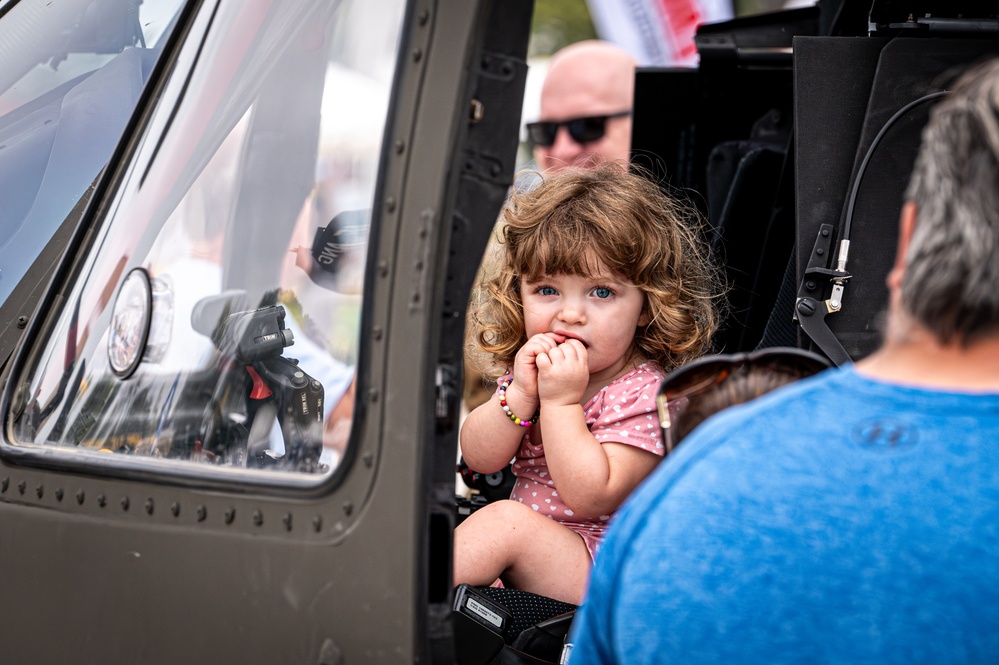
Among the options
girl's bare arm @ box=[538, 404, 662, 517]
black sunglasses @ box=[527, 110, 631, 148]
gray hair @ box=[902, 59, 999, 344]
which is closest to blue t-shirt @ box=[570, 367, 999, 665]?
gray hair @ box=[902, 59, 999, 344]

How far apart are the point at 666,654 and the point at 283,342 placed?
933mm

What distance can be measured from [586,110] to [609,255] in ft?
10.4

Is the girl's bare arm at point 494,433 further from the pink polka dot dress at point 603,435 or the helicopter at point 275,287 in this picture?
the helicopter at point 275,287

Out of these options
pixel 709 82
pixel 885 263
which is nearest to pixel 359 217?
pixel 885 263

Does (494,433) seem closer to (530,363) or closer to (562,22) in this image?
(530,363)

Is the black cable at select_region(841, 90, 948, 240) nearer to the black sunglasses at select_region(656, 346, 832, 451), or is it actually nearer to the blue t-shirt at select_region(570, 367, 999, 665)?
the black sunglasses at select_region(656, 346, 832, 451)

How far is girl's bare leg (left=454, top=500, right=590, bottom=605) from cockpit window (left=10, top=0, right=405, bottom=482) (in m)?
0.49

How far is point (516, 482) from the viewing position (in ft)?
7.48

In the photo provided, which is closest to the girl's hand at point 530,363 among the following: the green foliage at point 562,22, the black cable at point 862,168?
the black cable at point 862,168

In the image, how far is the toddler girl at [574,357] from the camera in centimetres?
191

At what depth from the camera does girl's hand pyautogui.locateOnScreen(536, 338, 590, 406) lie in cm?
192

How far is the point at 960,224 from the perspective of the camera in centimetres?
89

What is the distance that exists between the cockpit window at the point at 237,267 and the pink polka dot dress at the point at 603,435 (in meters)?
0.66

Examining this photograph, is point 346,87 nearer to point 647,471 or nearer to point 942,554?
point 647,471
